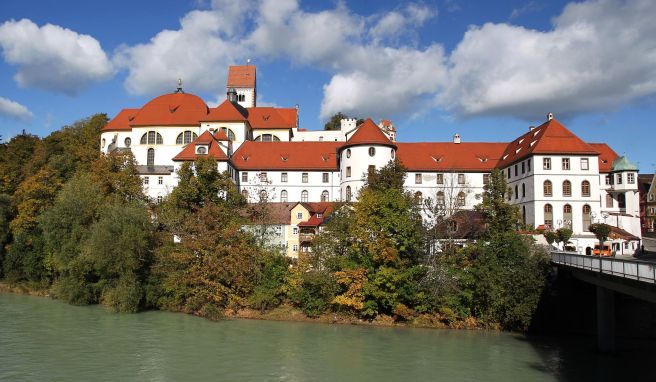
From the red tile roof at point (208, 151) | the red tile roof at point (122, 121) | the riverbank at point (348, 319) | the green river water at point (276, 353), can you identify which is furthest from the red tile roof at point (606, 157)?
the red tile roof at point (122, 121)

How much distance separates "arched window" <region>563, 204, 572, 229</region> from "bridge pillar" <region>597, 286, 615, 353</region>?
Answer: 19947 millimetres

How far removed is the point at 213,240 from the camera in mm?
33625

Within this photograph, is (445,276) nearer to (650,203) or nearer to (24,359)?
(24,359)

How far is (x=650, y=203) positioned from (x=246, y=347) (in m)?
63.5

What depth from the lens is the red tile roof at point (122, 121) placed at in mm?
59469

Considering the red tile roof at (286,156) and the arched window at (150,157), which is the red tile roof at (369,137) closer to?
the red tile roof at (286,156)

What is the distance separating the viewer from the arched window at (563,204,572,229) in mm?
43469

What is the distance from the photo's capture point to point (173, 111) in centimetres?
5812

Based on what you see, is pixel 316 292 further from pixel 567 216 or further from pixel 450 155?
pixel 450 155

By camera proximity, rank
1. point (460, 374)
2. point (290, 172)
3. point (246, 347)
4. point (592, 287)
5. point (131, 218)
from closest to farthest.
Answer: point (460, 374)
point (246, 347)
point (592, 287)
point (131, 218)
point (290, 172)

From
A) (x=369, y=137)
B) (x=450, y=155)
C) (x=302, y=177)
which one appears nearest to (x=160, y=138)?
(x=302, y=177)

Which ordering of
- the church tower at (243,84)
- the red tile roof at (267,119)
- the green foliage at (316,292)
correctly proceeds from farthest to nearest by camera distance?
1. the church tower at (243,84)
2. the red tile roof at (267,119)
3. the green foliage at (316,292)

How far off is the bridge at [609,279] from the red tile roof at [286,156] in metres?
27.5

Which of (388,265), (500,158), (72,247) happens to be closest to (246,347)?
(388,265)
